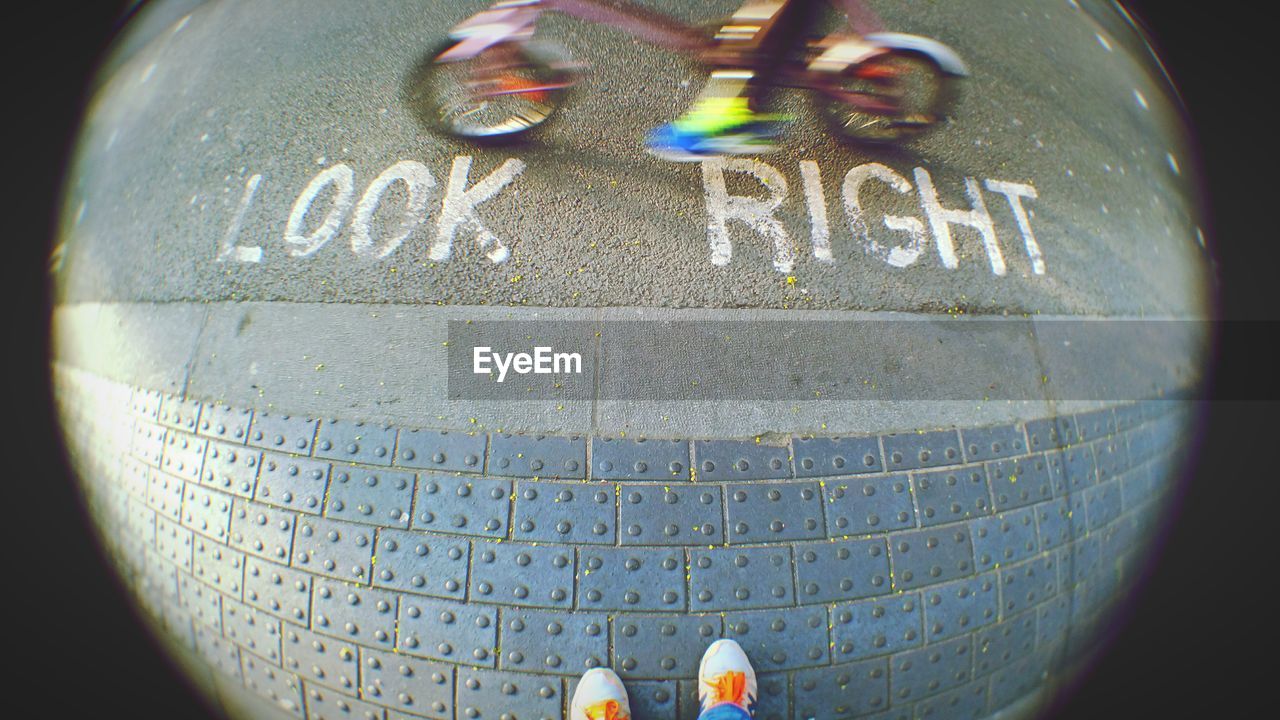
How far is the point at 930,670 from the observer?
225cm

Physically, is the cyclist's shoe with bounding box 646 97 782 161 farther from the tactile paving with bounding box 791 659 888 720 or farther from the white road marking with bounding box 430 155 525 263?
the tactile paving with bounding box 791 659 888 720

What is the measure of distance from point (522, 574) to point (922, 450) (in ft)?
6.02

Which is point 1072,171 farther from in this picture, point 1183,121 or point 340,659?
point 340,659

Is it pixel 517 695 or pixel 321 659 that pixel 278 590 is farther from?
pixel 517 695

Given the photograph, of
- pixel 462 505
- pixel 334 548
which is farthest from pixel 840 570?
pixel 334 548

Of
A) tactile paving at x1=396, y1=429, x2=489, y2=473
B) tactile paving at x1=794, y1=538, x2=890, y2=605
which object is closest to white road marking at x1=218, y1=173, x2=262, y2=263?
tactile paving at x1=396, y1=429, x2=489, y2=473

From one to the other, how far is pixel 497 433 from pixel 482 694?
3.39ft

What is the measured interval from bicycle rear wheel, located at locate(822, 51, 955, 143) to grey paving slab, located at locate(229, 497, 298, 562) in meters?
3.47

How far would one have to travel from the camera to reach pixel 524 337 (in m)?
2.51

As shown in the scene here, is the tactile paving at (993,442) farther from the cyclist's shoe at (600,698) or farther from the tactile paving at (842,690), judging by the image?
the cyclist's shoe at (600,698)

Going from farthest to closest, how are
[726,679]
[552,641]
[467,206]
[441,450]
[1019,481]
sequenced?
[467,206] < [1019,481] < [441,450] < [552,641] < [726,679]

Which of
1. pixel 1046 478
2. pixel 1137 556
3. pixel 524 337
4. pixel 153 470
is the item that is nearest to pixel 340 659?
pixel 153 470

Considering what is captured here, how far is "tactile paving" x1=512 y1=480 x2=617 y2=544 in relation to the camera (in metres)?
2.20

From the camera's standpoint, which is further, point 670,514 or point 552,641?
point 670,514
